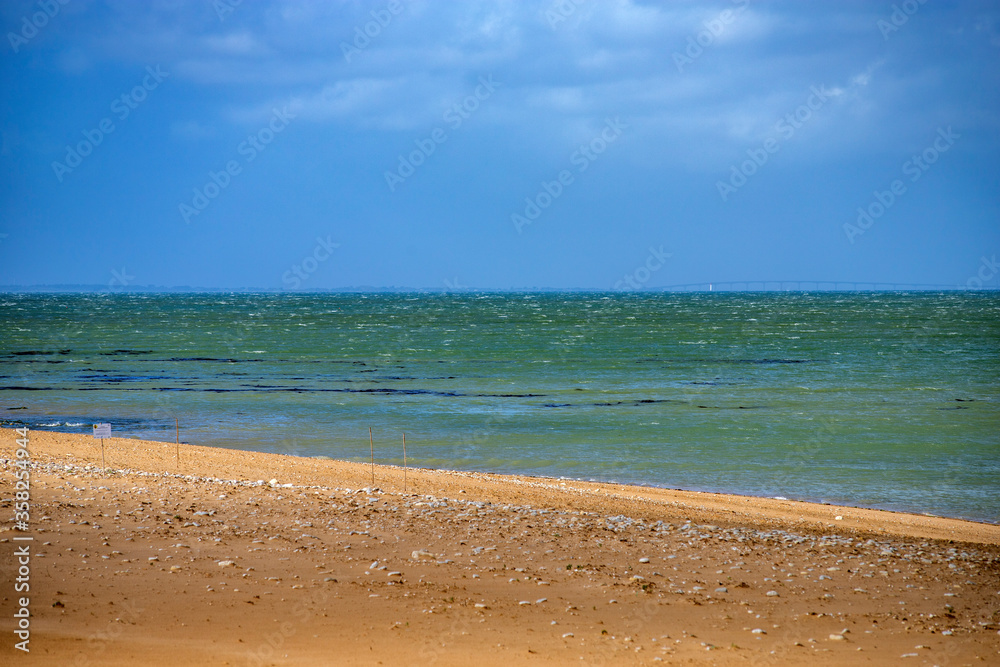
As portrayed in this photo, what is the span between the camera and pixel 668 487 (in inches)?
754

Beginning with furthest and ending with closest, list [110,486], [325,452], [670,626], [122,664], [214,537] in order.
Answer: [325,452] → [110,486] → [214,537] → [670,626] → [122,664]

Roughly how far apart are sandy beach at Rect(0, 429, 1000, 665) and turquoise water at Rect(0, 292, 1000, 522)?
5806mm

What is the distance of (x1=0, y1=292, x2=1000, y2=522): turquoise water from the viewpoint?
21.2 metres

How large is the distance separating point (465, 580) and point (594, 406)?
22993 millimetres

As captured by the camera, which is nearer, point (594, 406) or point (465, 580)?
point (465, 580)

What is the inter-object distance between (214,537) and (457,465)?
10535mm

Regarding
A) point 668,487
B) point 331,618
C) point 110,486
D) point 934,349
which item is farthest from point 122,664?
point 934,349

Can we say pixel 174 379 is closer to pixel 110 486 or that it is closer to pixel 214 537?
pixel 110 486

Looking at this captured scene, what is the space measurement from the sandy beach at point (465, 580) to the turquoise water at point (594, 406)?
5806 mm

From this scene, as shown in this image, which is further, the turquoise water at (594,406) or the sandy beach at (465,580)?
the turquoise water at (594,406)

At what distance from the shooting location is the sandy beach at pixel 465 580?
8.09 meters

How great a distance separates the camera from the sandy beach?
8.09 m

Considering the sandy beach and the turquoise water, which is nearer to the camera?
the sandy beach

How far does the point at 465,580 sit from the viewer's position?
10.1 metres
